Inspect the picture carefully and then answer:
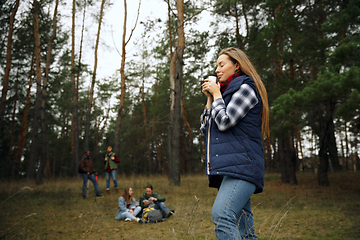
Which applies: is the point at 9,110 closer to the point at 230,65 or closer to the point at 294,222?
the point at 294,222

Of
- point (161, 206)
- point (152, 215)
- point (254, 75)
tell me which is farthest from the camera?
point (161, 206)

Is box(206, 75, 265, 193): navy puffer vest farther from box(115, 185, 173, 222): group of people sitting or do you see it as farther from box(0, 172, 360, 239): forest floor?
box(115, 185, 173, 222): group of people sitting

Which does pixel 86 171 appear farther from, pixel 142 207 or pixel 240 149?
pixel 240 149

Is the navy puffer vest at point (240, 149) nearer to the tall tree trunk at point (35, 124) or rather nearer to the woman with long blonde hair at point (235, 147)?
the woman with long blonde hair at point (235, 147)

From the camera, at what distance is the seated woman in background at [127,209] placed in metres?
7.00

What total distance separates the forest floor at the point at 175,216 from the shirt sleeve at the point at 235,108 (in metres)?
1.96

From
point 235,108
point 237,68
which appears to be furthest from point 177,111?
point 235,108

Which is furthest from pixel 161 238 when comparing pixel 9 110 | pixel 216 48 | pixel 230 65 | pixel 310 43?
pixel 9 110

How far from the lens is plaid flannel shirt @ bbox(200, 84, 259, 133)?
1.70 metres

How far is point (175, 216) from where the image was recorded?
24.2 feet

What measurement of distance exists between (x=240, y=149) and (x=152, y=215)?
18.6ft

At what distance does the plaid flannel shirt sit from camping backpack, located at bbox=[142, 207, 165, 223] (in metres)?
5.64

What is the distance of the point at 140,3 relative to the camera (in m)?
15.6

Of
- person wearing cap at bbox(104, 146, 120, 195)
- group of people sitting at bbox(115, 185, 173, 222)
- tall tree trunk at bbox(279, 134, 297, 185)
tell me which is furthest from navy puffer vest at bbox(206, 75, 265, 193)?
tall tree trunk at bbox(279, 134, 297, 185)
